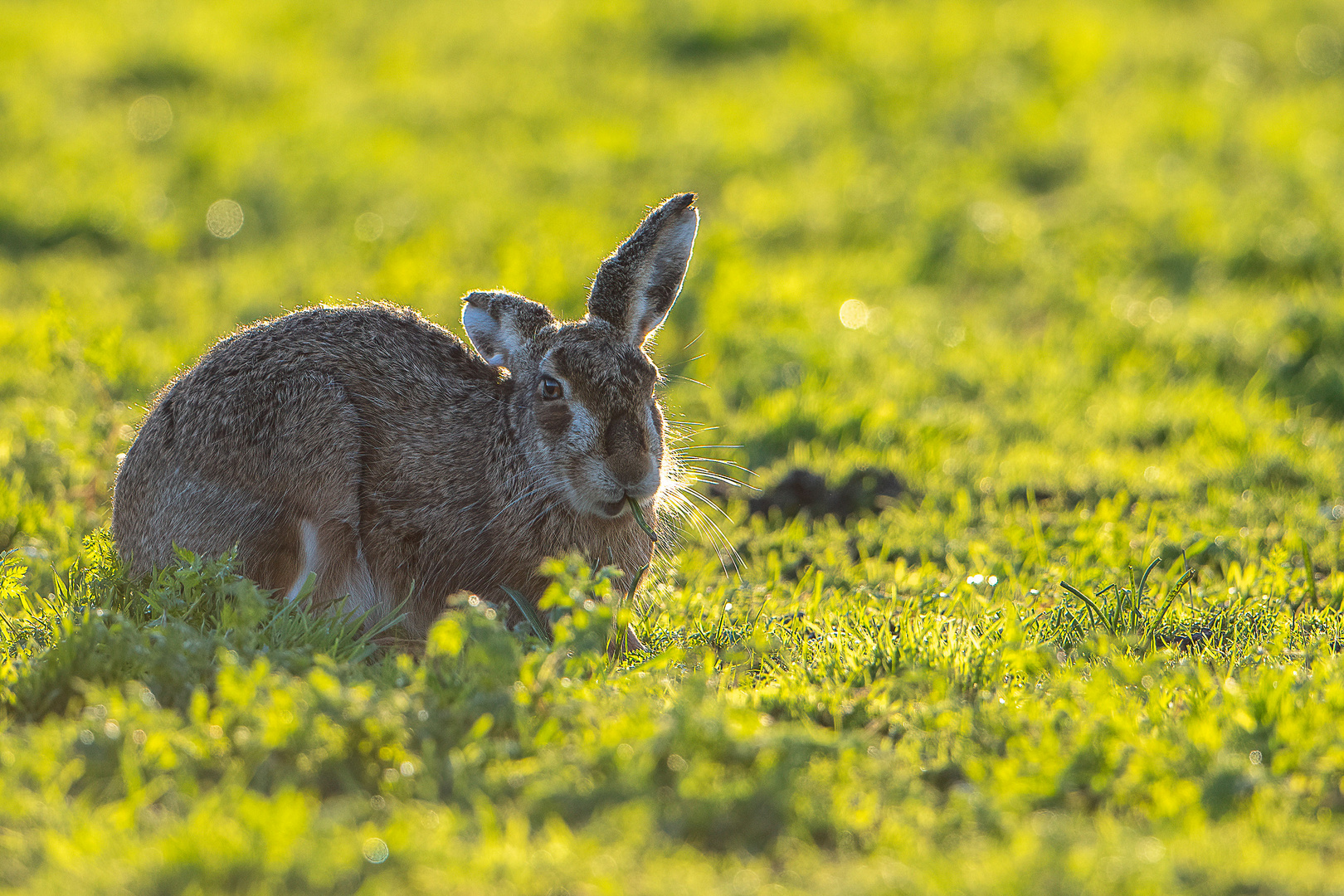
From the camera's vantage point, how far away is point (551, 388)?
493 cm

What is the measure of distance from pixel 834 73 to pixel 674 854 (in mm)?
10348

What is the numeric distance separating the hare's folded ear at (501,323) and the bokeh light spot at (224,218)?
16.8ft

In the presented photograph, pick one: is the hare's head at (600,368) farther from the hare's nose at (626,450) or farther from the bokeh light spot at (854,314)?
the bokeh light spot at (854,314)

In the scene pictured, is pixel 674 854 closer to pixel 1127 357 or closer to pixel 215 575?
pixel 215 575

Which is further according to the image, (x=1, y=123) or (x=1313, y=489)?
(x=1, y=123)

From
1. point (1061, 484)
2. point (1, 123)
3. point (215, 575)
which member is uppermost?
point (1, 123)

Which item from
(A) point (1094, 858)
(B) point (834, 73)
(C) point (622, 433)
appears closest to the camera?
(A) point (1094, 858)

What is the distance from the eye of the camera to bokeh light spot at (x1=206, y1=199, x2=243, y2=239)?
31.9 feet

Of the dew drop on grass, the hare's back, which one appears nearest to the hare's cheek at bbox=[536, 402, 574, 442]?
the hare's back

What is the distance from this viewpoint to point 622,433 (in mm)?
4703

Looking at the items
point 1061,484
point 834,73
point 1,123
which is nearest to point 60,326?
point 1061,484

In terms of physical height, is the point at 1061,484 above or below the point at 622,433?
below

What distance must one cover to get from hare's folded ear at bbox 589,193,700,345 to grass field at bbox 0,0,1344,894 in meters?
0.70

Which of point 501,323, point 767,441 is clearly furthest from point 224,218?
point 501,323
